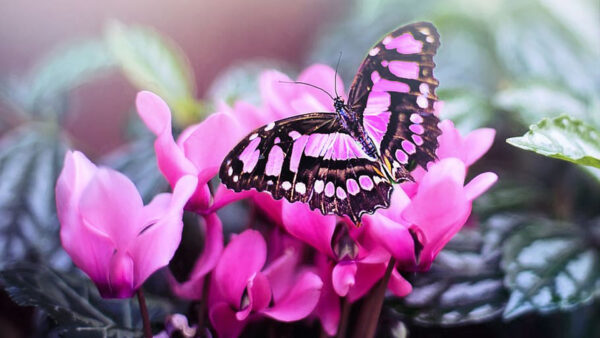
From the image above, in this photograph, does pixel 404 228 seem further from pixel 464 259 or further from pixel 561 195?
pixel 561 195

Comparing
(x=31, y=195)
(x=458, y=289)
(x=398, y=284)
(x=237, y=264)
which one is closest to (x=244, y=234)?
(x=237, y=264)

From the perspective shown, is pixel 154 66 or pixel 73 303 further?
pixel 154 66

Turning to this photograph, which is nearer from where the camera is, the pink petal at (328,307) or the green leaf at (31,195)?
the pink petal at (328,307)

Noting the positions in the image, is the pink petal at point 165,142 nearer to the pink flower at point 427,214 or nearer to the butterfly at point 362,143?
the butterfly at point 362,143

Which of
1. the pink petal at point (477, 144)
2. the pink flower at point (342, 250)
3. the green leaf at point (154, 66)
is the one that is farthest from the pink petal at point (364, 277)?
the green leaf at point (154, 66)

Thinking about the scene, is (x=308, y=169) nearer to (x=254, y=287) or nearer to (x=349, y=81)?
(x=254, y=287)

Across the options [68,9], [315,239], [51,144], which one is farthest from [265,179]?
[68,9]

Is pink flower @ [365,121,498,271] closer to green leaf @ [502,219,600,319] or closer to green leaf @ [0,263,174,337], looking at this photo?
green leaf @ [502,219,600,319]
